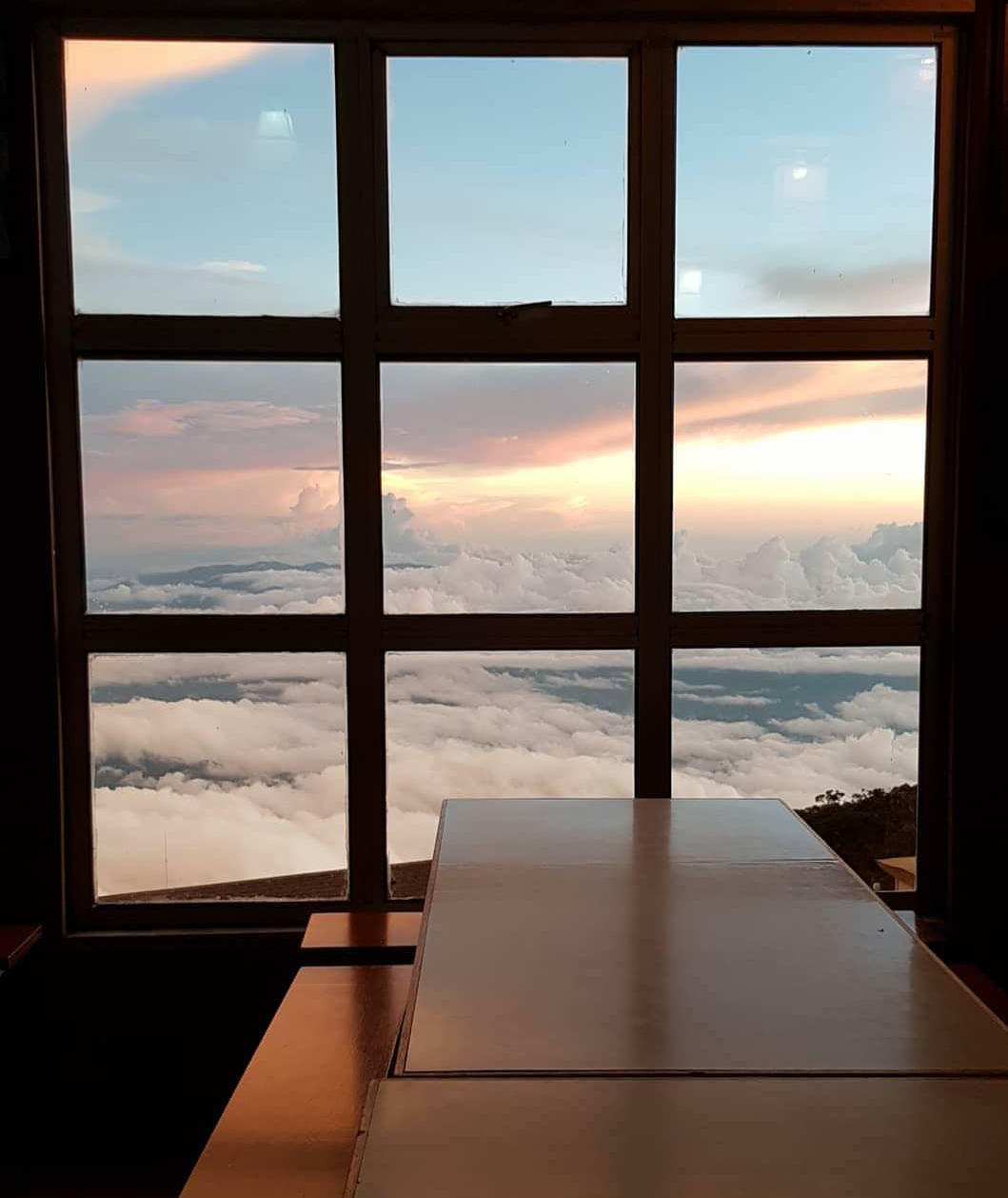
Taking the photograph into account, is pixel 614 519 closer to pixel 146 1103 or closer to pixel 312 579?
pixel 312 579

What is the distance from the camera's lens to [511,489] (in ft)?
9.27

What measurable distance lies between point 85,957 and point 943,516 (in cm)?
263

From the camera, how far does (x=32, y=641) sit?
8.71ft

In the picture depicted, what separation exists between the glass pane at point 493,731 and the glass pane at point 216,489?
1.22 feet

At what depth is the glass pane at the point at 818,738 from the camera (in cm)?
285

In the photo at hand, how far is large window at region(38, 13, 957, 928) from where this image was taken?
2.69 metres

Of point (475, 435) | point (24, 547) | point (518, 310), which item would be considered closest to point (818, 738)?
point (475, 435)

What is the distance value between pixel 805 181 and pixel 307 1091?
2.54 metres

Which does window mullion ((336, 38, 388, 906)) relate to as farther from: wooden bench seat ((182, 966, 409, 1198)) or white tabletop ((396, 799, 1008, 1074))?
white tabletop ((396, 799, 1008, 1074))

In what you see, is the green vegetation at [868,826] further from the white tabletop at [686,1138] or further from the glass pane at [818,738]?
the white tabletop at [686,1138]

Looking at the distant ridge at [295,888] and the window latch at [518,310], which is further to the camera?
the distant ridge at [295,888]

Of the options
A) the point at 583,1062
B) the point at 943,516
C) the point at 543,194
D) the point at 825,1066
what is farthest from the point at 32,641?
the point at 943,516

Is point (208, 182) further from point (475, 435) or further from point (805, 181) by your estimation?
point (805, 181)

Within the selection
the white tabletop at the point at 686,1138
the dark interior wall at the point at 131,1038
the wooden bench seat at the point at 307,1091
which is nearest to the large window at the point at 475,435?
the dark interior wall at the point at 131,1038
